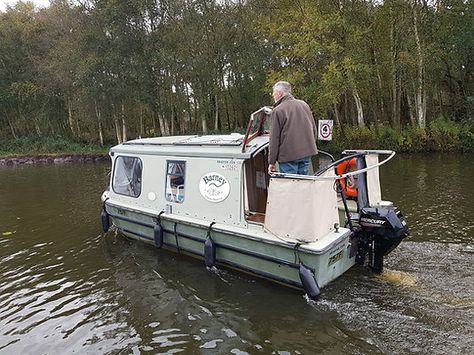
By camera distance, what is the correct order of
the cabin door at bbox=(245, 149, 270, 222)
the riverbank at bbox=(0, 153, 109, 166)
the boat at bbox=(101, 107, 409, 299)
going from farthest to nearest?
the riverbank at bbox=(0, 153, 109, 166), the cabin door at bbox=(245, 149, 270, 222), the boat at bbox=(101, 107, 409, 299)

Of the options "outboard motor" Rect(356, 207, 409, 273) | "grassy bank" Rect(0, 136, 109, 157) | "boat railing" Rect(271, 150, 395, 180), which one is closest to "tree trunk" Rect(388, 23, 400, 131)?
"boat railing" Rect(271, 150, 395, 180)

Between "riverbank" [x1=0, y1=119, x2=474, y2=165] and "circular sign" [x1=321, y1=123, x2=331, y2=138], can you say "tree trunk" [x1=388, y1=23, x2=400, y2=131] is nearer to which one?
"riverbank" [x1=0, y1=119, x2=474, y2=165]

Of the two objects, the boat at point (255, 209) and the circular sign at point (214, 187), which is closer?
the boat at point (255, 209)

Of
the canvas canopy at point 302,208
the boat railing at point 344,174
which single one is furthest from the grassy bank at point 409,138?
the canvas canopy at point 302,208

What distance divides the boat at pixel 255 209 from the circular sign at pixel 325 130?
6451mm

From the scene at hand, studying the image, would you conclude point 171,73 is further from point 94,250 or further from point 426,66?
point 94,250

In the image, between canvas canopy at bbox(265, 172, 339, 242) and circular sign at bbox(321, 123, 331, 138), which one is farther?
circular sign at bbox(321, 123, 331, 138)

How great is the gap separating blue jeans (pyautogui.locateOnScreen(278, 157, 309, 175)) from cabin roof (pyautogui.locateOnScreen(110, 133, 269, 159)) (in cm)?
55

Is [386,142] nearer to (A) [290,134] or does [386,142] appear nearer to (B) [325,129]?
(B) [325,129]

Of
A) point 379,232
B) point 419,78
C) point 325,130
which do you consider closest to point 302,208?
point 379,232

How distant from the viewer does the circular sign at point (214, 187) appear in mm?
6762

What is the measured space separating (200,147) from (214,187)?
832 millimetres

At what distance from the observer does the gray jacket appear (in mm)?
5930

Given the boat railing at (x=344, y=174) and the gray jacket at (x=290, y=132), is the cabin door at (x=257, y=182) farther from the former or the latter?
the gray jacket at (x=290, y=132)
